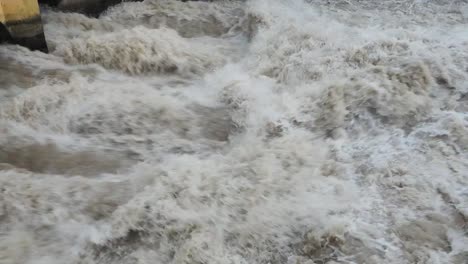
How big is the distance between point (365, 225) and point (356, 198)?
0.29m

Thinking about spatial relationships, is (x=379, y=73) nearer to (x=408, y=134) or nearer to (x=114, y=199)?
(x=408, y=134)

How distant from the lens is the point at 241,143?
431cm

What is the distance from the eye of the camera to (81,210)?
11.3 ft

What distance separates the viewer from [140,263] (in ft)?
10.1

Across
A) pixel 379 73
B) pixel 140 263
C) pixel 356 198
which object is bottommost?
pixel 140 263

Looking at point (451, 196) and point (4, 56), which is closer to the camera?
point (451, 196)

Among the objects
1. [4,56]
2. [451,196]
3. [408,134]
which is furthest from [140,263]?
[4,56]

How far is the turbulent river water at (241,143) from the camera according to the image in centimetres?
320

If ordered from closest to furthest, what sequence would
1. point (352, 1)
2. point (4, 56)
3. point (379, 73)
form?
point (379, 73) < point (4, 56) < point (352, 1)

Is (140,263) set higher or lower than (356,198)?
lower

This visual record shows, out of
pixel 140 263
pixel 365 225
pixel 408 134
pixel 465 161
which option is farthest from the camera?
pixel 408 134

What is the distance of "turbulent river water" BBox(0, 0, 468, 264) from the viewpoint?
320 centimetres

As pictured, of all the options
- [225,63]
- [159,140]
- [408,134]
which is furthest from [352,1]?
[159,140]

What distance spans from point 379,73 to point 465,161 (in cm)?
153
